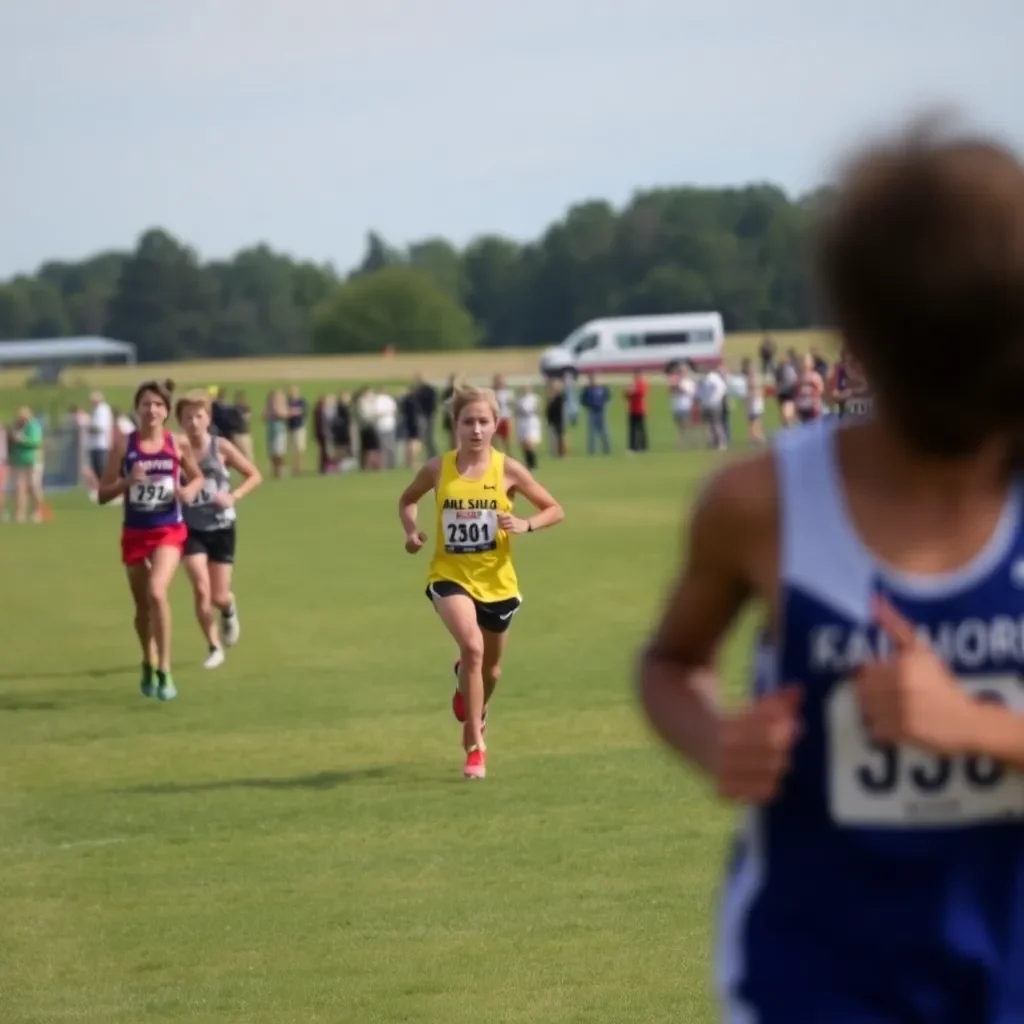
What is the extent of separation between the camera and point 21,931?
8977 millimetres

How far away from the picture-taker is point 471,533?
11.9m

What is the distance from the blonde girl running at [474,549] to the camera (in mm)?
11828

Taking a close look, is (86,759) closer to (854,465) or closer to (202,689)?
(202,689)

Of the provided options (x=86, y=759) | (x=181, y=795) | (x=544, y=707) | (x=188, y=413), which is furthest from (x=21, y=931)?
(x=188, y=413)

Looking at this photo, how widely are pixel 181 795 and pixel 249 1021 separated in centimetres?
461

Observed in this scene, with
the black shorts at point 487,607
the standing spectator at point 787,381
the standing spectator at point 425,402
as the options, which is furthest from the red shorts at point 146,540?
the standing spectator at point 425,402

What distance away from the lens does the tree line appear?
163125mm

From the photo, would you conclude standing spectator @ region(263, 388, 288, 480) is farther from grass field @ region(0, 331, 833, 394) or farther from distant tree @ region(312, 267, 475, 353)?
distant tree @ region(312, 267, 475, 353)

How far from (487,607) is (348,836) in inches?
68.1

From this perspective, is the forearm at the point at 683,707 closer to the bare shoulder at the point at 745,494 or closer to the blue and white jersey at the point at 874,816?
the blue and white jersey at the point at 874,816

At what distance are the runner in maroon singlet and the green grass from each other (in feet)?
2.77

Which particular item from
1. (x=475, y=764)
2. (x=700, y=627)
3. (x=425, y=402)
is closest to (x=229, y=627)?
(x=475, y=764)

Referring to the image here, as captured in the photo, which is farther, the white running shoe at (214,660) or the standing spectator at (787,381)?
the standing spectator at (787,381)

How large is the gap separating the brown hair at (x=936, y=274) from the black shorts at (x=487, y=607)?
897 centimetres
